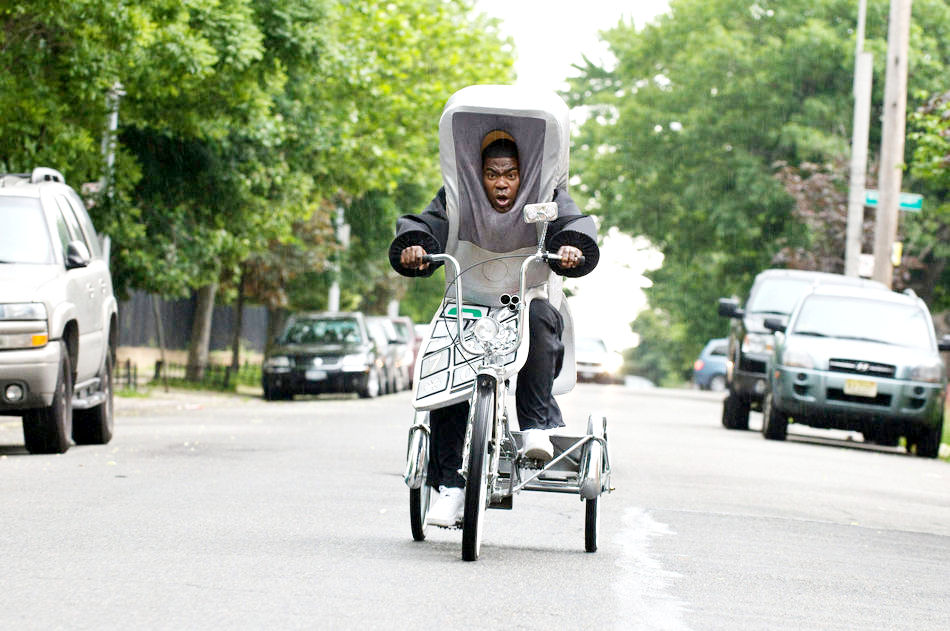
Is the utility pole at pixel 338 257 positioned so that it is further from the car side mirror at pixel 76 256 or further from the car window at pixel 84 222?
the car side mirror at pixel 76 256

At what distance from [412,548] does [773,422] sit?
44.7 ft

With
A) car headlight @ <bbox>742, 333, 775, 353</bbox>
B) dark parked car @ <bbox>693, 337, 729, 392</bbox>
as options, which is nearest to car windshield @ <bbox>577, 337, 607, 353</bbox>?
dark parked car @ <bbox>693, 337, 729, 392</bbox>

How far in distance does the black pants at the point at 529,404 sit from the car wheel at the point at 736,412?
16.4m

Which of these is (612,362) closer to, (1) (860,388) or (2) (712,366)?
(2) (712,366)

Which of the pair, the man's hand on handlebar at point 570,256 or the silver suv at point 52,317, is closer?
the man's hand on handlebar at point 570,256

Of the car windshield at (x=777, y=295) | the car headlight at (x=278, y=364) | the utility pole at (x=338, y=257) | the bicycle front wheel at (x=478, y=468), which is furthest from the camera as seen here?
the utility pole at (x=338, y=257)

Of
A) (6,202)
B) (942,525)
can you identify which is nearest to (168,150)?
(6,202)

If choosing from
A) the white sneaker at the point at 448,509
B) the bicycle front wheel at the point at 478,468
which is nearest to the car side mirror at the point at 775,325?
the white sneaker at the point at 448,509

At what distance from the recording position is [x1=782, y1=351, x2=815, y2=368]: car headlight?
789 inches

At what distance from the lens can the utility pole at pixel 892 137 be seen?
1075 inches

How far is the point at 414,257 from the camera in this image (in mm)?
7820

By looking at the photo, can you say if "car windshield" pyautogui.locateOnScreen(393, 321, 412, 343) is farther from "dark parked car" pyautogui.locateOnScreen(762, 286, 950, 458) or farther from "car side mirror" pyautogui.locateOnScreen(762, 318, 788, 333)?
"dark parked car" pyautogui.locateOnScreen(762, 286, 950, 458)

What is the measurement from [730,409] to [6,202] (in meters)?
13.0

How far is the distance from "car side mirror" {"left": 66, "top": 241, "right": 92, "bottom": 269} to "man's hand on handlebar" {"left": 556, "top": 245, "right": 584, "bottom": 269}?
6.74 m
